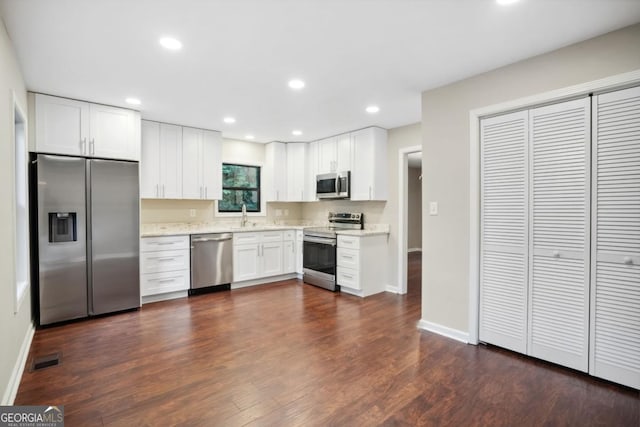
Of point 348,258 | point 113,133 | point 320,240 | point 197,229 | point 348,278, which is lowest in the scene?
point 348,278

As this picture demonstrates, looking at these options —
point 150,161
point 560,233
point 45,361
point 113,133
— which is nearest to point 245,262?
point 150,161

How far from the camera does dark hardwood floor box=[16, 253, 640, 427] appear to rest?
1.89m

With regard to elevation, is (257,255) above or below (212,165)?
below

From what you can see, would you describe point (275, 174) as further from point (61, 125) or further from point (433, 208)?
point (433, 208)

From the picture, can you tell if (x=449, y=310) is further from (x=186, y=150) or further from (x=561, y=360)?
(x=186, y=150)

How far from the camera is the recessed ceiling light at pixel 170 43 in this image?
7.34 feet

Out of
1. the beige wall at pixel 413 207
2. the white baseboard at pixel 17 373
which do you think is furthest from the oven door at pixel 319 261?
the beige wall at pixel 413 207

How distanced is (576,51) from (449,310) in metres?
2.34

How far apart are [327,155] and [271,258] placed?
1.97 m

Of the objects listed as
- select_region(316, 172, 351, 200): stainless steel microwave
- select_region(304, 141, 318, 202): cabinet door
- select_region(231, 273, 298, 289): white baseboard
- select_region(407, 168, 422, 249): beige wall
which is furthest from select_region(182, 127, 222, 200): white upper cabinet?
select_region(407, 168, 422, 249): beige wall

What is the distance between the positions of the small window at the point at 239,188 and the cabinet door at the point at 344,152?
164 cm

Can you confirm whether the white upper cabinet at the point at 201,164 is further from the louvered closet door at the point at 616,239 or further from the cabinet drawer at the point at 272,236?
the louvered closet door at the point at 616,239

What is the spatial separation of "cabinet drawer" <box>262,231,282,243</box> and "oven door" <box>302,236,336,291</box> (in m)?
0.44

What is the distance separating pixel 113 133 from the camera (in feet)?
12.1
